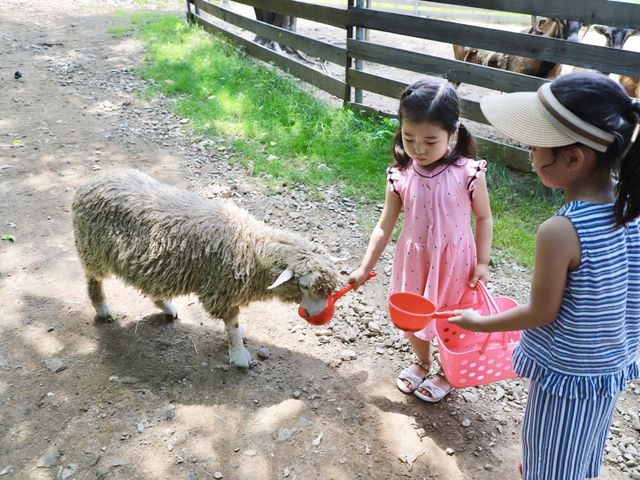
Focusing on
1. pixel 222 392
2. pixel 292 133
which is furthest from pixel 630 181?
pixel 292 133

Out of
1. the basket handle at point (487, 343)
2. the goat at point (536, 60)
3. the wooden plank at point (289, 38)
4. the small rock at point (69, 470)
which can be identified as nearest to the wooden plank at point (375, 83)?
the wooden plank at point (289, 38)

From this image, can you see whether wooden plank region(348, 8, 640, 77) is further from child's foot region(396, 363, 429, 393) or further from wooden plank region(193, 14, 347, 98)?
child's foot region(396, 363, 429, 393)

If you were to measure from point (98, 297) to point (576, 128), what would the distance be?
3433mm

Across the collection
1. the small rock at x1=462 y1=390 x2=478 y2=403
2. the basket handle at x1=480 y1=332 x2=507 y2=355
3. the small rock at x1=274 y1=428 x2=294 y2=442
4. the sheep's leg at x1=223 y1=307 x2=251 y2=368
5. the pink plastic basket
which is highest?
the basket handle at x1=480 y1=332 x2=507 y2=355

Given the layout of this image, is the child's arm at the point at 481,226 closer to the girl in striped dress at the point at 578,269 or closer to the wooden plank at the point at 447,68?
the girl in striped dress at the point at 578,269

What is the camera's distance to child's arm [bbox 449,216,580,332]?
5.60ft

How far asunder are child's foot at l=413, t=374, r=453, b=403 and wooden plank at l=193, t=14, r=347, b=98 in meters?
4.91

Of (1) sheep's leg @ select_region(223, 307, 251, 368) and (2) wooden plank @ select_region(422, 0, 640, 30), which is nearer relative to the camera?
(1) sheep's leg @ select_region(223, 307, 251, 368)

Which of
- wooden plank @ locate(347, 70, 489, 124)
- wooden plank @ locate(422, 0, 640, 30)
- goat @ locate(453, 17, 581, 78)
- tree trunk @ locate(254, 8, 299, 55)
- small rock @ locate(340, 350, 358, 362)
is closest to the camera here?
small rock @ locate(340, 350, 358, 362)

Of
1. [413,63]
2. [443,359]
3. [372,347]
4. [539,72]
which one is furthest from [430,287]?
[539,72]

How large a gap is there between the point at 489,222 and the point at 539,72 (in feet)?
14.1

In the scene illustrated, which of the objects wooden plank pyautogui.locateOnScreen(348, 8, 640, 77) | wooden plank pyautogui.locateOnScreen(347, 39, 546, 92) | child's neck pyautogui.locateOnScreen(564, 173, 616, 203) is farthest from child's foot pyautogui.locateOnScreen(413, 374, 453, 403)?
wooden plank pyautogui.locateOnScreen(348, 8, 640, 77)

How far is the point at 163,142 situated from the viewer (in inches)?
270

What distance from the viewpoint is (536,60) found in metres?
5.88
